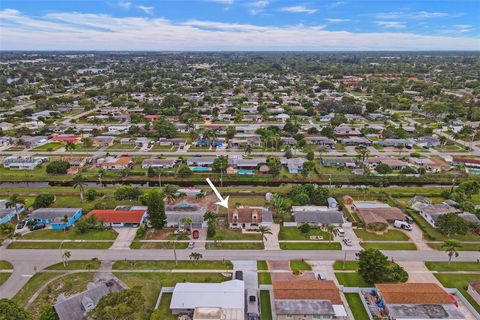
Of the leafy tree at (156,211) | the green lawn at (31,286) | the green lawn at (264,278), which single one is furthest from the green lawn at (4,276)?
the green lawn at (264,278)

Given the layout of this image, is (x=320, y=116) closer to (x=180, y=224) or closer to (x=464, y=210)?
(x=464, y=210)

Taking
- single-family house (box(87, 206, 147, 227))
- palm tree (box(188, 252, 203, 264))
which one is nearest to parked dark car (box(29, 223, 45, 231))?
single-family house (box(87, 206, 147, 227))

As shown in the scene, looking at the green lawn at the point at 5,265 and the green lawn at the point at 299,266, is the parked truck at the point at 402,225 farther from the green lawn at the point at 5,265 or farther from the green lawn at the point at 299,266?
the green lawn at the point at 5,265

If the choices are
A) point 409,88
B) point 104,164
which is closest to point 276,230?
point 104,164

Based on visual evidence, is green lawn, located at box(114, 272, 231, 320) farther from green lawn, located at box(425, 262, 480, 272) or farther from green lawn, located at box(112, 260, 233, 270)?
green lawn, located at box(425, 262, 480, 272)

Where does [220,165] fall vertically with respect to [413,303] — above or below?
above

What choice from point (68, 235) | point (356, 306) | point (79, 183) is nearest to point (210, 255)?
point (356, 306)

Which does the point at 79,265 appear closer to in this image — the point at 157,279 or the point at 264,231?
the point at 157,279
